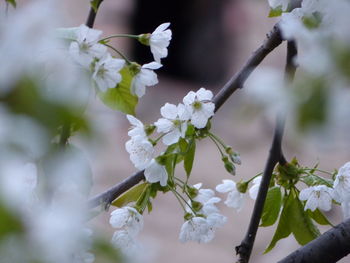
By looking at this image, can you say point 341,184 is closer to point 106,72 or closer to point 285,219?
point 285,219

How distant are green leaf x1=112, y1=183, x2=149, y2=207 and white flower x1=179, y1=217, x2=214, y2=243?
5 centimetres

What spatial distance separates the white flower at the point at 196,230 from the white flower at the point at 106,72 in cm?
14

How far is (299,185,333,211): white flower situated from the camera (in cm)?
57

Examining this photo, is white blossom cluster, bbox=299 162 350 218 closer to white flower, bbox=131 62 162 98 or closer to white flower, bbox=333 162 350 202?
white flower, bbox=333 162 350 202

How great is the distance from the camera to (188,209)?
60cm

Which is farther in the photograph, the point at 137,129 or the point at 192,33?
the point at 192,33

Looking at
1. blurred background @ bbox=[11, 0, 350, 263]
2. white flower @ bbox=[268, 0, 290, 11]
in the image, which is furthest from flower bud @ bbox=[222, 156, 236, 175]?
blurred background @ bbox=[11, 0, 350, 263]

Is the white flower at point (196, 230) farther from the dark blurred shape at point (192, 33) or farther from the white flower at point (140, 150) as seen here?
the dark blurred shape at point (192, 33)

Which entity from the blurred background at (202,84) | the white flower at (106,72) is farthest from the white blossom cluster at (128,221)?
the blurred background at (202,84)

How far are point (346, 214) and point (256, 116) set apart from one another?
0.33 metres

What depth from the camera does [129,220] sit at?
55 centimetres

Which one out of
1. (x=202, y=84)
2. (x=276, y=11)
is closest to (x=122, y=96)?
(x=276, y=11)

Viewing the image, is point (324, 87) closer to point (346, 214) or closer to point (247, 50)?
point (346, 214)

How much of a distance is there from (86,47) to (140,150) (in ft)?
0.40
